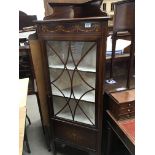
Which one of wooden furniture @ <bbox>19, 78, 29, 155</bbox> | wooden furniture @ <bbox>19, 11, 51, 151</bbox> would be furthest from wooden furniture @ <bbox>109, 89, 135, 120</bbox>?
wooden furniture @ <bbox>19, 11, 51, 151</bbox>

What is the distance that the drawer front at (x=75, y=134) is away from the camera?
1.62m

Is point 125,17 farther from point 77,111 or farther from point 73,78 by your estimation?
point 77,111

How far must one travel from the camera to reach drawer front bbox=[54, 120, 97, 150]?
1.62m

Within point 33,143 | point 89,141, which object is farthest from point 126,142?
point 33,143

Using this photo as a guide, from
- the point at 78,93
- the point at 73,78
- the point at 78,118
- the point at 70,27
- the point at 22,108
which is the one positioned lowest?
the point at 78,118

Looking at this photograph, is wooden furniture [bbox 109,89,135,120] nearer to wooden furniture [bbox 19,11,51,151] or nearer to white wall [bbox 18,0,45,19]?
wooden furniture [bbox 19,11,51,151]

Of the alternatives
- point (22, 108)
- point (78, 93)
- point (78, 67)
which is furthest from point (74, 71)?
point (22, 108)

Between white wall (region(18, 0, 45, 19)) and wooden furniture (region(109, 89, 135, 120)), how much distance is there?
256cm

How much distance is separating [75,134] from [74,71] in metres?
0.62

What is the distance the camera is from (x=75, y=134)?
1.69 m

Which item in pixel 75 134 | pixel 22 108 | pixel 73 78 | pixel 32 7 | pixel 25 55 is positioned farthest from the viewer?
pixel 32 7

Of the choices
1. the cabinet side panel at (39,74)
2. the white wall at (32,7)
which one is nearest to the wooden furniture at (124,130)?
the cabinet side panel at (39,74)
